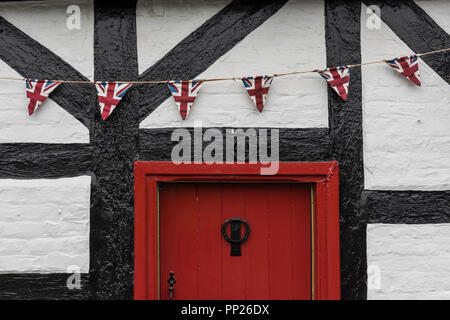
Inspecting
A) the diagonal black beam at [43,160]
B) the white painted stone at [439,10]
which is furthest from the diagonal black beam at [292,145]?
the white painted stone at [439,10]

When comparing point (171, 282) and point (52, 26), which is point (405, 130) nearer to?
point (171, 282)

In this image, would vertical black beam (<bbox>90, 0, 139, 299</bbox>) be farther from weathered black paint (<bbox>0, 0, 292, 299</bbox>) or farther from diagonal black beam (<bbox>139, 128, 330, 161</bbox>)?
diagonal black beam (<bbox>139, 128, 330, 161</bbox>)

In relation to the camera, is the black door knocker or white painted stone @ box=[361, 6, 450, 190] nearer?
white painted stone @ box=[361, 6, 450, 190]

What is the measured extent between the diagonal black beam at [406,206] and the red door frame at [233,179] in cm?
25

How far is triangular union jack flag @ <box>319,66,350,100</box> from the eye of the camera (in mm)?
3518

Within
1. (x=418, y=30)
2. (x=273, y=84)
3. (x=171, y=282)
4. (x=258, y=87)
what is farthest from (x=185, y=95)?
(x=418, y=30)

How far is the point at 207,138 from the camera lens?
356 centimetres

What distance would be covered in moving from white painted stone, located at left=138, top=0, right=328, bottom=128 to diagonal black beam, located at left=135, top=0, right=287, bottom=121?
5cm

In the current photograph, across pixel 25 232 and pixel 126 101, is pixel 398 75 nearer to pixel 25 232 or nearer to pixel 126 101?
pixel 126 101

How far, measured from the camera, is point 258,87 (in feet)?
11.6

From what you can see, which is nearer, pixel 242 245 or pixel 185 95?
pixel 185 95

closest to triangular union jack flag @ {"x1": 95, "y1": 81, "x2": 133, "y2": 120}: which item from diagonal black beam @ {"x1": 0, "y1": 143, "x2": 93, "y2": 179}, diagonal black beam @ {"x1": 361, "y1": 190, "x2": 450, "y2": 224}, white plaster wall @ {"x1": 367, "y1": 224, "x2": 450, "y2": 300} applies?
diagonal black beam @ {"x1": 0, "y1": 143, "x2": 93, "y2": 179}

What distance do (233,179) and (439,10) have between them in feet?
6.49

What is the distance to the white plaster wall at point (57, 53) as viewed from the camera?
3.57 metres
